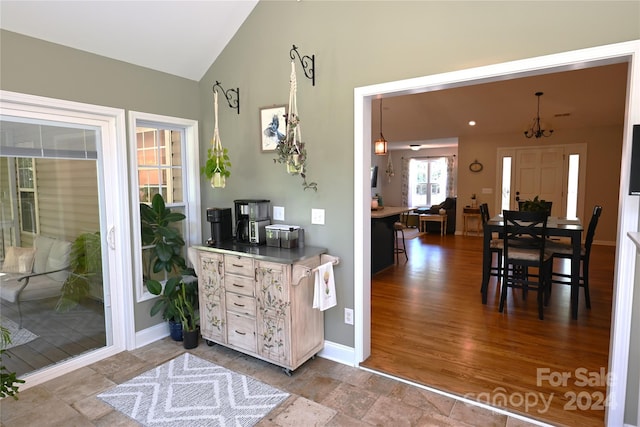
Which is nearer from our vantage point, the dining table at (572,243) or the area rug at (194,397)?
the area rug at (194,397)

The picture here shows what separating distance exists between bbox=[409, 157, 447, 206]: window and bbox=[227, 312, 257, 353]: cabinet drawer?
1068 centimetres

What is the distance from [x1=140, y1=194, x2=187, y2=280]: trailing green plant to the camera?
314cm

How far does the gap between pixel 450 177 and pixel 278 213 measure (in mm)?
10242

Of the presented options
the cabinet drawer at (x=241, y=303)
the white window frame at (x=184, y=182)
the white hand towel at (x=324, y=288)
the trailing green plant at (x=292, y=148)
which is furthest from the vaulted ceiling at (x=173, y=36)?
the white hand towel at (x=324, y=288)

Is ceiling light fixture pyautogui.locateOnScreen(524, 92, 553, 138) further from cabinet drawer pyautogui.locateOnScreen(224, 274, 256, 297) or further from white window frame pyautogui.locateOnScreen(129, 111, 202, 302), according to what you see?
cabinet drawer pyautogui.locateOnScreen(224, 274, 256, 297)

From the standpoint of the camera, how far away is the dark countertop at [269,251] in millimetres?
2523

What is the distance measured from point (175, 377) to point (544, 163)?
817 cm

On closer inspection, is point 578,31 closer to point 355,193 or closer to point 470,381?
point 355,193

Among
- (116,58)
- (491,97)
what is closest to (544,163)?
(491,97)

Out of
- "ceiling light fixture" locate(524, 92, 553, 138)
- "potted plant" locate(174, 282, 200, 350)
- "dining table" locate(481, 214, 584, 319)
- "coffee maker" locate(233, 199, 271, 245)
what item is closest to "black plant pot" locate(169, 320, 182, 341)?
"potted plant" locate(174, 282, 200, 350)

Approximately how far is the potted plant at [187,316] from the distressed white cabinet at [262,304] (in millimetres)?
149

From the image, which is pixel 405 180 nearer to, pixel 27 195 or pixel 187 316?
pixel 187 316

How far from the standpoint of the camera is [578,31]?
1.89 m

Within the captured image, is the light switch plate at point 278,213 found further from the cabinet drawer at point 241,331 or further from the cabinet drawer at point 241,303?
the cabinet drawer at point 241,331
